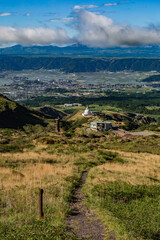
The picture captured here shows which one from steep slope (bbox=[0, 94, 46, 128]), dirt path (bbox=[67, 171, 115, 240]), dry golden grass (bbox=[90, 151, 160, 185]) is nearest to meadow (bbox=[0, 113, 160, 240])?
dry golden grass (bbox=[90, 151, 160, 185])

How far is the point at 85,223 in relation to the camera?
9.70 meters

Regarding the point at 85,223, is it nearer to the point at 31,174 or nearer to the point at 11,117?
the point at 31,174

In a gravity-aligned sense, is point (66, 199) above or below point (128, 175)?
above

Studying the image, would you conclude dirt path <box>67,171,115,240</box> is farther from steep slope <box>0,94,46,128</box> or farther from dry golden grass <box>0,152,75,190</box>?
steep slope <box>0,94,46,128</box>

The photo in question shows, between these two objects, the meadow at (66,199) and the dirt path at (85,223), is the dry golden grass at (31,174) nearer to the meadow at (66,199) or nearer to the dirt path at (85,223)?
the meadow at (66,199)

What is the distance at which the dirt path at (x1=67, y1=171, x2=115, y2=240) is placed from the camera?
28.2 feet

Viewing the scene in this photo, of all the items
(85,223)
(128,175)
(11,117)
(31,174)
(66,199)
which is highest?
(85,223)

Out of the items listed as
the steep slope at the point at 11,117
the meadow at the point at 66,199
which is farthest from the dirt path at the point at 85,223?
the steep slope at the point at 11,117

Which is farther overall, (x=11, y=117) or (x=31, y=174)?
(x=11, y=117)

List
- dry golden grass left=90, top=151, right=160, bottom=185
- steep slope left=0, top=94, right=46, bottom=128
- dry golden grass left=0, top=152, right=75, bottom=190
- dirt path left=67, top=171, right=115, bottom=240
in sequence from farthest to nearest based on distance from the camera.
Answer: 1. steep slope left=0, top=94, right=46, bottom=128
2. dry golden grass left=90, top=151, right=160, bottom=185
3. dry golden grass left=0, top=152, right=75, bottom=190
4. dirt path left=67, top=171, right=115, bottom=240

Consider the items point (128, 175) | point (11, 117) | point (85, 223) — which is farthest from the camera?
point (11, 117)

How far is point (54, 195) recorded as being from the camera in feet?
40.6

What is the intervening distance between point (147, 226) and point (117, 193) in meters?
4.26

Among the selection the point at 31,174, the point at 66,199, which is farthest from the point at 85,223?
the point at 31,174
